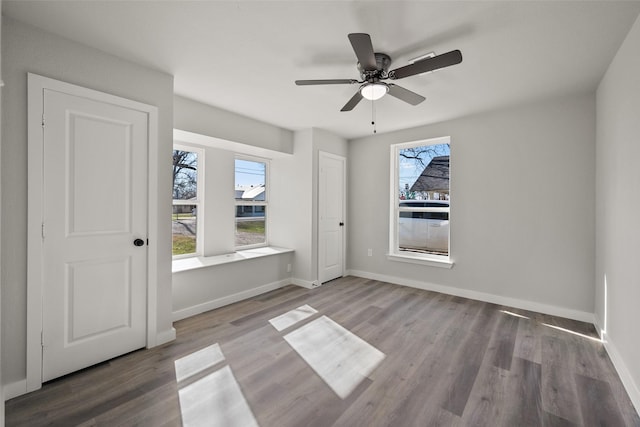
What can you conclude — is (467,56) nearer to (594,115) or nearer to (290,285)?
(594,115)

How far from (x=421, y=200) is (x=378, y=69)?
271cm

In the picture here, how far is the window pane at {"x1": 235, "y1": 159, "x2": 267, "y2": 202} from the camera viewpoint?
14.3 ft

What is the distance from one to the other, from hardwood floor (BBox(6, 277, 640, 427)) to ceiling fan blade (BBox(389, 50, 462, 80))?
7.34 ft

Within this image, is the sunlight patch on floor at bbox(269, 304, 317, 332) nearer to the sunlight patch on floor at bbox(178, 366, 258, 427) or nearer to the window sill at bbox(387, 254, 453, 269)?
the sunlight patch on floor at bbox(178, 366, 258, 427)

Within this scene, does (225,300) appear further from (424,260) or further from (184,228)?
(424,260)

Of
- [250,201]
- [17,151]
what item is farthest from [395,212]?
[17,151]

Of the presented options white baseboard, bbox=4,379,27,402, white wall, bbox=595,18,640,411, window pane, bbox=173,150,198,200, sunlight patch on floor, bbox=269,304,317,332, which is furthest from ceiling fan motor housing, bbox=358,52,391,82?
white baseboard, bbox=4,379,27,402

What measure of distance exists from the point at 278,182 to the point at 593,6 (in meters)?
3.92

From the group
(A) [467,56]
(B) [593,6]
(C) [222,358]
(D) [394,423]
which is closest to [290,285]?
(C) [222,358]

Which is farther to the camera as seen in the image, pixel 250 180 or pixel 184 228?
pixel 250 180

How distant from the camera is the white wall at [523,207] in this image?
3137mm

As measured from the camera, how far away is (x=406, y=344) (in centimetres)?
261

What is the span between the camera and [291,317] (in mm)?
3201

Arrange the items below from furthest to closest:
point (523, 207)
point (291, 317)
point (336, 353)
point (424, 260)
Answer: point (424, 260) → point (523, 207) → point (291, 317) → point (336, 353)
